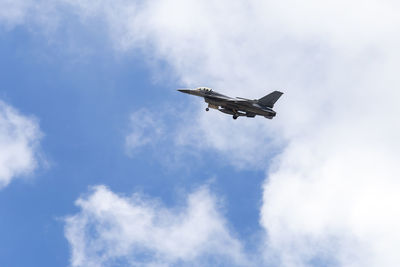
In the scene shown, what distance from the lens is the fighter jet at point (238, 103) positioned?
111m

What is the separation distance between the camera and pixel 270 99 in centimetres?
11156

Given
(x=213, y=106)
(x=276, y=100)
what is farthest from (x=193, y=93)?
(x=276, y=100)

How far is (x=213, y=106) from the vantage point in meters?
117

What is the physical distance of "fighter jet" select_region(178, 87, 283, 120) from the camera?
4385 inches

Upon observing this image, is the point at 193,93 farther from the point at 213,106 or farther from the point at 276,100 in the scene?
the point at 276,100

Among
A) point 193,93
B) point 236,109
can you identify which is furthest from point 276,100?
point 193,93

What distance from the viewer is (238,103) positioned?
11306 centimetres

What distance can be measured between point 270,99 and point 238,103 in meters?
6.89

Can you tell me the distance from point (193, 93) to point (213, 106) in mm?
6576

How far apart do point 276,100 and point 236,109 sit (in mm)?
9045

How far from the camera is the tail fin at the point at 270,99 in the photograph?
4390 inches

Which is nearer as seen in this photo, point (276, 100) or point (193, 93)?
point (276, 100)

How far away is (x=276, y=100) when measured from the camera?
112000 mm

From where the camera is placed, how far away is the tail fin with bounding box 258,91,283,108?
112 m
